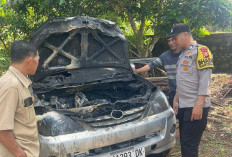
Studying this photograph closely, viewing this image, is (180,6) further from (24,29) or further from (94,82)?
(24,29)

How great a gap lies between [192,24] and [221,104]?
82.6 inches

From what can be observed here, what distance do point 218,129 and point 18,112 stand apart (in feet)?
12.3

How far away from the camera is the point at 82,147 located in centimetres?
249

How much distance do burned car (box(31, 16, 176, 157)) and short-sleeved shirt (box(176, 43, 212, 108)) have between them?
0.95 ft

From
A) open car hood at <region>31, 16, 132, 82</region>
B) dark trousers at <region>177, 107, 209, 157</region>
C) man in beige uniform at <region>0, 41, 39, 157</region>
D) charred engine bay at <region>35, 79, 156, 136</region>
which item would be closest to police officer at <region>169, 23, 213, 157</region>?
dark trousers at <region>177, 107, 209, 157</region>

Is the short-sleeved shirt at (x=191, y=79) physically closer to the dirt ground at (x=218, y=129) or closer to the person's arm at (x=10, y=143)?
the dirt ground at (x=218, y=129)

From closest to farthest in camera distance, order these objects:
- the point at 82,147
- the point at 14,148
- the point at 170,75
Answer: the point at 14,148
the point at 82,147
the point at 170,75

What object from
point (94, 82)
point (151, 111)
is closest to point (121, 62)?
point (94, 82)

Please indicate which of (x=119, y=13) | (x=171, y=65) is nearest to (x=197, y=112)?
(x=171, y=65)

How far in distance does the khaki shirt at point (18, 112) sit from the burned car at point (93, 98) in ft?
1.43

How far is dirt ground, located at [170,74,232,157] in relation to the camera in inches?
149

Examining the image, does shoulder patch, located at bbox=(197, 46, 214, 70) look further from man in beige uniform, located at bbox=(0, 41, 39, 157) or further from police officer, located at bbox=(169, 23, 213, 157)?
man in beige uniform, located at bbox=(0, 41, 39, 157)

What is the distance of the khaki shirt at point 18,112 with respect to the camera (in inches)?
72.2

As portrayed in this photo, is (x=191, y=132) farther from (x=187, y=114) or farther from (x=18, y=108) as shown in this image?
(x=18, y=108)
